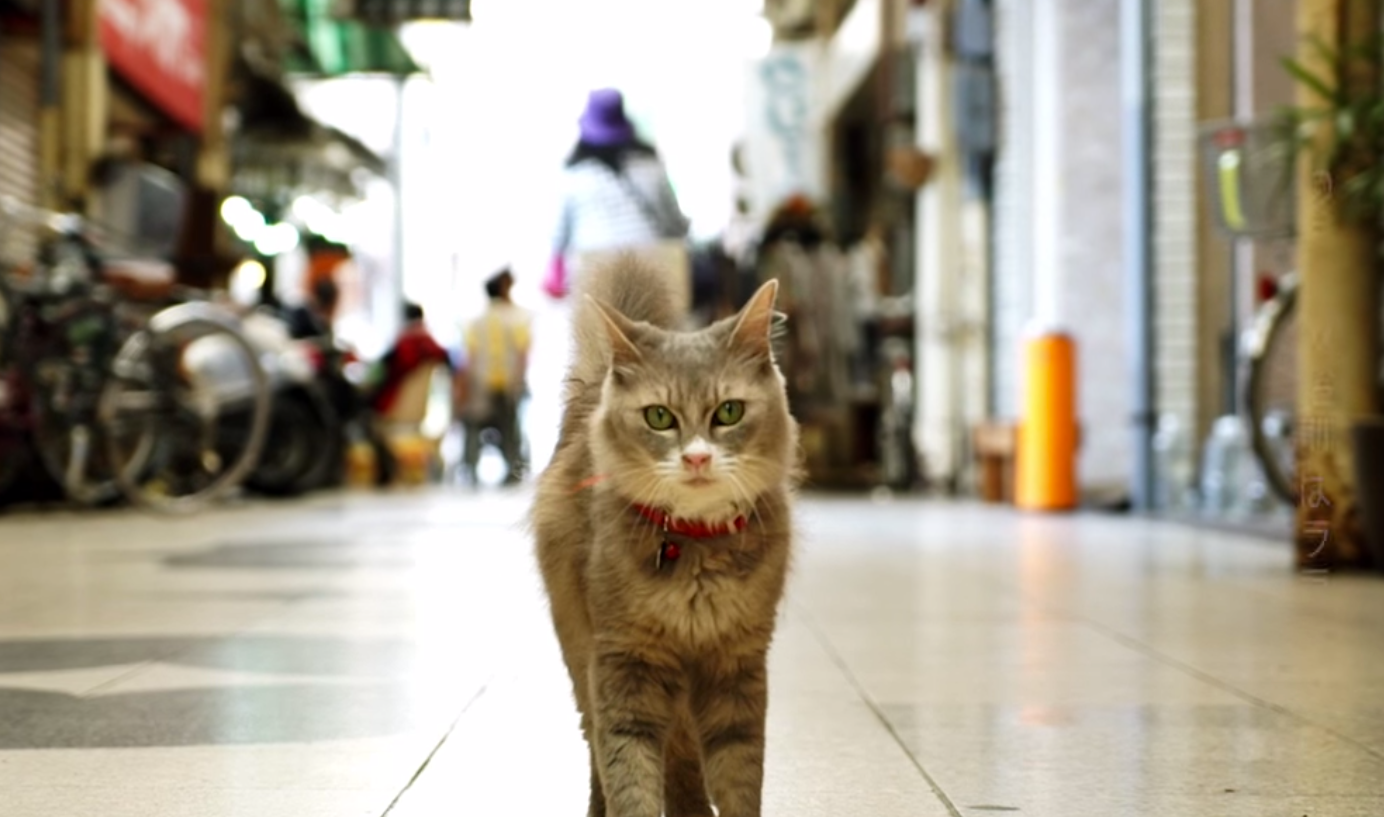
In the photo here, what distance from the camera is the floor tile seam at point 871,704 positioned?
2639 millimetres

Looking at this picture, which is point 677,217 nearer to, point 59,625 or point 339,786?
point 59,625

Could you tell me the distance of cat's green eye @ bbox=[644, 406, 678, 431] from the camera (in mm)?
2301

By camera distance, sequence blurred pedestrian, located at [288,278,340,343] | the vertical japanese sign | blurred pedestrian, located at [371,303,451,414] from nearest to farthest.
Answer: blurred pedestrian, located at [288,278,340,343] → blurred pedestrian, located at [371,303,451,414] → the vertical japanese sign

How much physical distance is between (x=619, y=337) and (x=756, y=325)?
165 millimetres

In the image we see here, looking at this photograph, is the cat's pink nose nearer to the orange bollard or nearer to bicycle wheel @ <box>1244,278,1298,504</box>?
bicycle wheel @ <box>1244,278,1298,504</box>

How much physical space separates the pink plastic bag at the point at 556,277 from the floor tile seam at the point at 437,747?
5979mm

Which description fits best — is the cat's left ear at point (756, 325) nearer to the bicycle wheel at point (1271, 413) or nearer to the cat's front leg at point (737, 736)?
the cat's front leg at point (737, 736)

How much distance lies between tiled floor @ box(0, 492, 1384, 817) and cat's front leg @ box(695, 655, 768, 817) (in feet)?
0.75

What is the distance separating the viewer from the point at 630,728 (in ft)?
7.55

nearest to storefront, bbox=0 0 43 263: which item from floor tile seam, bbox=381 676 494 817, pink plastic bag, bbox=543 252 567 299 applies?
pink plastic bag, bbox=543 252 567 299

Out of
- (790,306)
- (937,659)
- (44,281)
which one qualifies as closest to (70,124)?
(44,281)

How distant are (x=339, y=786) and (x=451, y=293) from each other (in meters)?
17.2

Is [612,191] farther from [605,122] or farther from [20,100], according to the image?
[20,100]

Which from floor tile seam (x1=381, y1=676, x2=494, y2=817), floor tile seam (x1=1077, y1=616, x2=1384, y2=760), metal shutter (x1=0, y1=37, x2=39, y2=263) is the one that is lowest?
floor tile seam (x1=1077, y1=616, x2=1384, y2=760)
